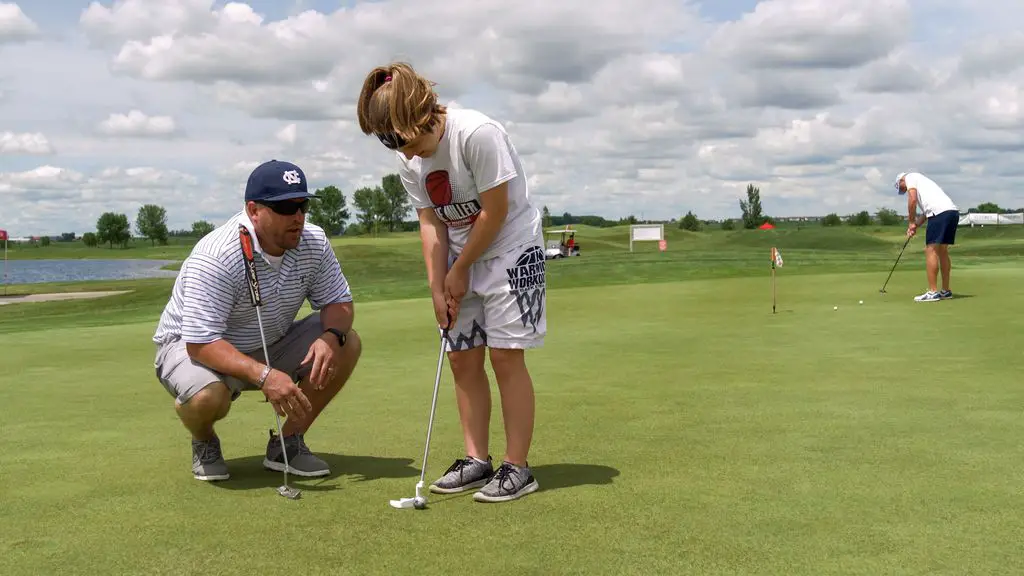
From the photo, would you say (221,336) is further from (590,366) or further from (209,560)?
(590,366)

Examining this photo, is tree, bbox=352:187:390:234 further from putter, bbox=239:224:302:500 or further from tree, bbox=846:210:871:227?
putter, bbox=239:224:302:500

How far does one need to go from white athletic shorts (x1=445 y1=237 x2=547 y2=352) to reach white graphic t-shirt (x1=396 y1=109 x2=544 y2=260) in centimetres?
6

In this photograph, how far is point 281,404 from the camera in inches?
171

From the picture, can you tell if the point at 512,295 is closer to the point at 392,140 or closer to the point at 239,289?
the point at 392,140

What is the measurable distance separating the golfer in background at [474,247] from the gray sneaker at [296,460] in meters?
0.70

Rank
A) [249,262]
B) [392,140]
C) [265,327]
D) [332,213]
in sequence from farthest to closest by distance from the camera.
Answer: [332,213], [265,327], [249,262], [392,140]

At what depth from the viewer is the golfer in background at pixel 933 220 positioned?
1357 centimetres

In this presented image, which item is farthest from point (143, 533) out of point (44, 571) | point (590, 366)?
point (590, 366)

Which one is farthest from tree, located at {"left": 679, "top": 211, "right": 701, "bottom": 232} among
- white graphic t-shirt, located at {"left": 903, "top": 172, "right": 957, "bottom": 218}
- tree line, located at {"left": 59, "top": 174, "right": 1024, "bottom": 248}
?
white graphic t-shirt, located at {"left": 903, "top": 172, "right": 957, "bottom": 218}

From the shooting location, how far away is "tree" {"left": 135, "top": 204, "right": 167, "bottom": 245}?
634 ft

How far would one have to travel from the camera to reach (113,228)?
187 metres

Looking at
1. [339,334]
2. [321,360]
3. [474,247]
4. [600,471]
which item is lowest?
[600,471]

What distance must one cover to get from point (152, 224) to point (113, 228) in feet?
30.9

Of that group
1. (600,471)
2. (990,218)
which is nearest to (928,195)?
(600,471)
